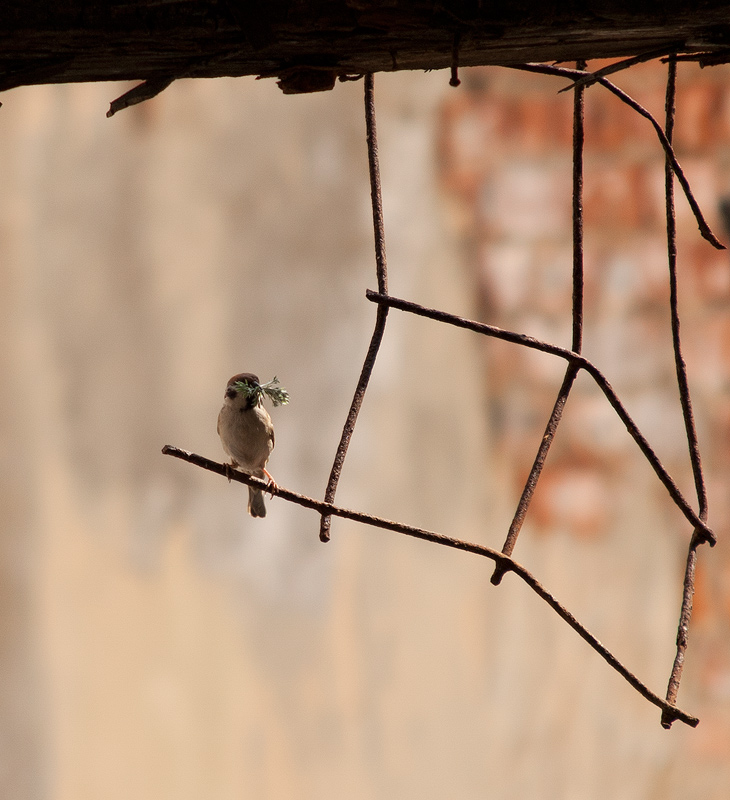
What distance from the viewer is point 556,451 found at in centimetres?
215

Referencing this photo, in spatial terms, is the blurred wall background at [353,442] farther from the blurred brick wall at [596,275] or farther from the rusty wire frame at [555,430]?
the rusty wire frame at [555,430]

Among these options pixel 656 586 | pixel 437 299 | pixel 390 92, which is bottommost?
pixel 656 586

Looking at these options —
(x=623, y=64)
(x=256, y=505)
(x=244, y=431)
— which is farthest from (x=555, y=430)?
(x=256, y=505)

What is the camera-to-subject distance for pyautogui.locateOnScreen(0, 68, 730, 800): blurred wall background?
2129 millimetres

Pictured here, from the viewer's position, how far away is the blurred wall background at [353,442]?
2.13m

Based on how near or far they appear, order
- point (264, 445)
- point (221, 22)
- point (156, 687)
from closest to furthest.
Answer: point (221, 22) < point (264, 445) < point (156, 687)

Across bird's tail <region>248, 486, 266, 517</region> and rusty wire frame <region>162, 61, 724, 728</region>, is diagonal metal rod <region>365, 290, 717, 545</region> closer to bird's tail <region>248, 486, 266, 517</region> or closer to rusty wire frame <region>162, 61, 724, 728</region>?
rusty wire frame <region>162, 61, 724, 728</region>

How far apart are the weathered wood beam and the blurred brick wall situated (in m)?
1.43

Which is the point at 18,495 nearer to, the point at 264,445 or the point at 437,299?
the point at 264,445

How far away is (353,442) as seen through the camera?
2.20 metres

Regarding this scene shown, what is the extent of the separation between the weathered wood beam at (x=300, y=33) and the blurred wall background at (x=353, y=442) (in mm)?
1438

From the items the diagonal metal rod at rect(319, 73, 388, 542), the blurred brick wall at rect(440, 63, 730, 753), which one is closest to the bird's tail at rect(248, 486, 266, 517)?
the blurred brick wall at rect(440, 63, 730, 753)

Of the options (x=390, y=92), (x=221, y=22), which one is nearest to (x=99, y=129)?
(x=390, y=92)

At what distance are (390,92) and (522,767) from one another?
5.22 feet
